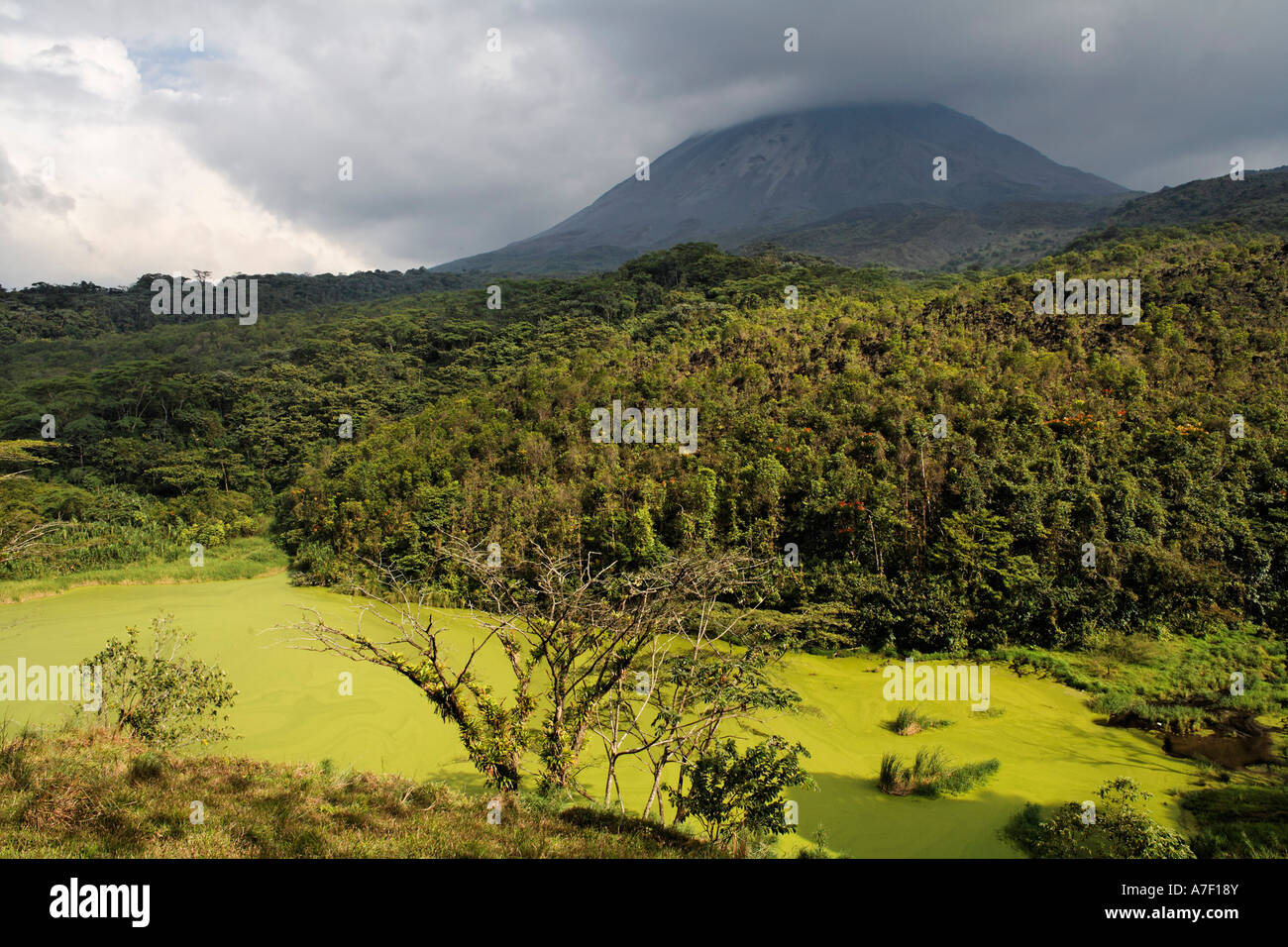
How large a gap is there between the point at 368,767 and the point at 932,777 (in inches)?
287

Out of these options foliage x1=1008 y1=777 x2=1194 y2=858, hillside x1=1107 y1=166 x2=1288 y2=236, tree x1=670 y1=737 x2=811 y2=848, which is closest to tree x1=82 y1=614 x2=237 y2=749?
tree x1=670 y1=737 x2=811 y2=848

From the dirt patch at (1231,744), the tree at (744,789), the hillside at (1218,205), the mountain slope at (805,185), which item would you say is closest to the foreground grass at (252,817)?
the tree at (744,789)

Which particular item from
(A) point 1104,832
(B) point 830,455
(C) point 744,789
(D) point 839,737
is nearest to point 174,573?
(B) point 830,455

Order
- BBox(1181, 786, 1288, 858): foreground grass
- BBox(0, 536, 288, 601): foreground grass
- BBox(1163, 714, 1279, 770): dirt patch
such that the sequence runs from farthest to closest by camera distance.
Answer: BBox(0, 536, 288, 601): foreground grass < BBox(1163, 714, 1279, 770): dirt patch < BBox(1181, 786, 1288, 858): foreground grass

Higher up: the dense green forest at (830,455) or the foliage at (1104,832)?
the dense green forest at (830,455)

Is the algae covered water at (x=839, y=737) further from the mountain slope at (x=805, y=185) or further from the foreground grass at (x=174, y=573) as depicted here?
the mountain slope at (x=805, y=185)

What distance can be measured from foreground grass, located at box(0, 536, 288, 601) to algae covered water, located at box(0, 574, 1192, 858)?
4435 millimetres

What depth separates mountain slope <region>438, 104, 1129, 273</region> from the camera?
10400 centimetres

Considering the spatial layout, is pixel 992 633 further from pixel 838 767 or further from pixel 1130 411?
pixel 1130 411

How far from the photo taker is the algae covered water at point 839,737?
22.5ft

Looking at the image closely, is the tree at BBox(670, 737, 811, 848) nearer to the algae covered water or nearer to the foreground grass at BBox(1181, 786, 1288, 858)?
the algae covered water

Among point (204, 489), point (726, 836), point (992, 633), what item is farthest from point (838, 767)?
point (204, 489)

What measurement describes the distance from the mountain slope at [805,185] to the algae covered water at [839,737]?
80563 mm

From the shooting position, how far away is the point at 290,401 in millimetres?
31531
